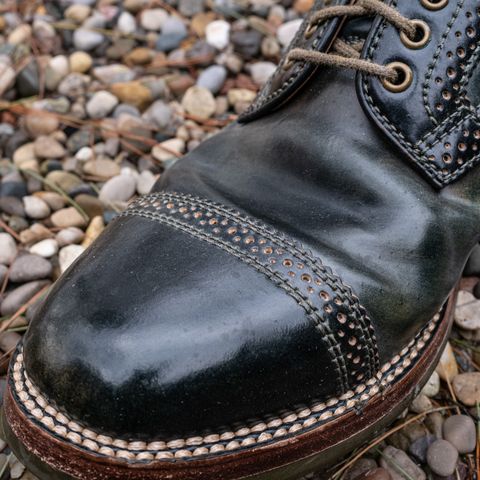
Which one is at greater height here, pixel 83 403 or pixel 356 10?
pixel 356 10

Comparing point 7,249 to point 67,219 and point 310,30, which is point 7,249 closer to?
point 67,219

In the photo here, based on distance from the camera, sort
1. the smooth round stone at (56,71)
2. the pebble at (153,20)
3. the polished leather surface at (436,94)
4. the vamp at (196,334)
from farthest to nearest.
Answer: the pebble at (153,20) → the smooth round stone at (56,71) → the polished leather surface at (436,94) → the vamp at (196,334)

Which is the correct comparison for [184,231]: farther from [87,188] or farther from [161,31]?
[161,31]

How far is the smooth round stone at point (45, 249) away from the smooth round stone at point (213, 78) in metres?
0.84

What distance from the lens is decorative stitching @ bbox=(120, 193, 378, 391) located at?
3.45 feet

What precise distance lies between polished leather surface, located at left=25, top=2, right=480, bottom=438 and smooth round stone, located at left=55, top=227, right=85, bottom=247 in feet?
1.81

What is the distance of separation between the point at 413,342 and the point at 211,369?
43 centimetres

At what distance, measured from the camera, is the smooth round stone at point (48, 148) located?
201cm

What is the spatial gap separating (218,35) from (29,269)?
1.22 m

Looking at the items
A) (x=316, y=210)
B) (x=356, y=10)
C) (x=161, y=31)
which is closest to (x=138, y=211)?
(x=316, y=210)

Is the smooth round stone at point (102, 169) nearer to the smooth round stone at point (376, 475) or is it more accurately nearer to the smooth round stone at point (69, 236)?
the smooth round stone at point (69, 236)

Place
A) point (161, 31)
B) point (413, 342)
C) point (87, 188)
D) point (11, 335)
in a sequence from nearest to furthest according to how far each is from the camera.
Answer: point (413, 342), point (11, 335), point (87, 188), point (161, 31)

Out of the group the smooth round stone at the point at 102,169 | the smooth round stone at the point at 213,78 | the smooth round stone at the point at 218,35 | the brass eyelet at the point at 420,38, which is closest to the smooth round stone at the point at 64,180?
the smooth round stone at the point at 102,169

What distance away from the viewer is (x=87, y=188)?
1.88 meters
